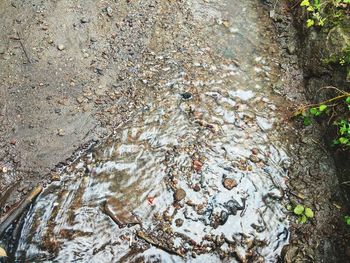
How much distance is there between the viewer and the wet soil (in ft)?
10.5

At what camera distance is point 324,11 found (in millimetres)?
4336

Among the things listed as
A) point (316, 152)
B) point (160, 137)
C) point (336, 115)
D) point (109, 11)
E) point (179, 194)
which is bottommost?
point (316, 152)

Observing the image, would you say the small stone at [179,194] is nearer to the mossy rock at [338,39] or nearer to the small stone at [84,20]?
the mossy rock at [338,39]

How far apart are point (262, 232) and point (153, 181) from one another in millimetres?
1185

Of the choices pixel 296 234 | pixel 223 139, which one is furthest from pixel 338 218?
pixel 223 139

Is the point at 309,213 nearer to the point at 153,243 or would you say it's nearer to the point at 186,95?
the point at 153,243

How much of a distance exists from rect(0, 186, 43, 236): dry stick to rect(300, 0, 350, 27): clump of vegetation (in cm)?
383

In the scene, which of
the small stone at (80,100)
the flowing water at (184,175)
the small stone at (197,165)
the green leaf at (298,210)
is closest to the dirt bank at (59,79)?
the small stone at (80,100)

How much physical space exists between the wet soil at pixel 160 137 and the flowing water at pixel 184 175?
0.01 metres

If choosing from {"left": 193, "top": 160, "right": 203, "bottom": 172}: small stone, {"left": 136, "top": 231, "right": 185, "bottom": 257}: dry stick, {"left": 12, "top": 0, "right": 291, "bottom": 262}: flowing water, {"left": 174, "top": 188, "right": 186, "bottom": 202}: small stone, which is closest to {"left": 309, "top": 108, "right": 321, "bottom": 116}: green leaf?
{"left": 12, "top": 0, "right": 291, "bottom": 262}: flowing water

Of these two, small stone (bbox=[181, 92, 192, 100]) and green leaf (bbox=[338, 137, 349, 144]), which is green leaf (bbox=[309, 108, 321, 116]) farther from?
small stone (bbox=[181, 92, 192, 100])

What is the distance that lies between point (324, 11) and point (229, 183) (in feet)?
8.48

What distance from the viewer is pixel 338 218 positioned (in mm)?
3320

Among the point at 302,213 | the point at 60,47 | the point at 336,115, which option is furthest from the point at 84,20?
the point at 302,213
